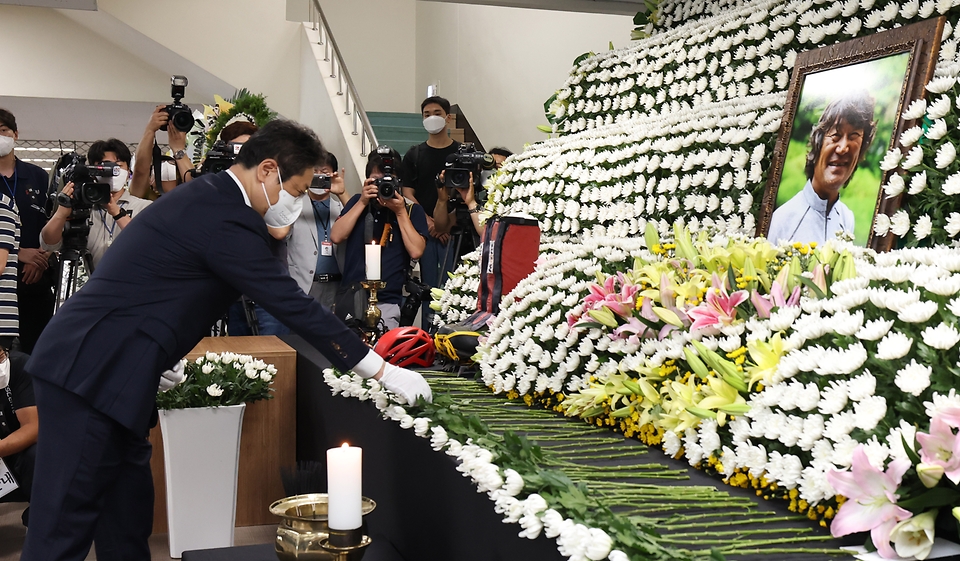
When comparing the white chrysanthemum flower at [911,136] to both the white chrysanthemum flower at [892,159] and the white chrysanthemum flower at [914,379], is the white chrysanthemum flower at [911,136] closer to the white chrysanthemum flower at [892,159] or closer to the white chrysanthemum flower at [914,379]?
the white chrysanthemum flower at [892,159]

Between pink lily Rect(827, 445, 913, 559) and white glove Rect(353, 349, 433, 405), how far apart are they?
1.16 m

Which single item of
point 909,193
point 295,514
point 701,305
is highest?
point 909,193

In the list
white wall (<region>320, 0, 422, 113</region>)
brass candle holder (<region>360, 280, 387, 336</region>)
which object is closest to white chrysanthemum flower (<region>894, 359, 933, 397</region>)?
brass candle holder (<region>360, 280, 387, 336</region>)

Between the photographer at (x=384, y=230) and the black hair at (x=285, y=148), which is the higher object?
the black hair at (x=285, y=148)

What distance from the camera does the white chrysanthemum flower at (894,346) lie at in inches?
51.3

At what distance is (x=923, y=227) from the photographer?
208cm

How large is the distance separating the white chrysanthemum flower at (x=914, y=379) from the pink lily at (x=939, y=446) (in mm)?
86

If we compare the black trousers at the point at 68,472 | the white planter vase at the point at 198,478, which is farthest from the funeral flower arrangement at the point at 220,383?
the black trousers at the point at 68,472

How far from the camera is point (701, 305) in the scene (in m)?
1.80

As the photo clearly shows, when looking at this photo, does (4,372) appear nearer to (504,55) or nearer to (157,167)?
(157,167)

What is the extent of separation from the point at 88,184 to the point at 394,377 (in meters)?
2.58

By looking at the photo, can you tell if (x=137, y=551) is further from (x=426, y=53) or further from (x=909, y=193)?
(x=426, y=53)

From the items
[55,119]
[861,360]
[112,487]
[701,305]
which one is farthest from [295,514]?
[55,119]

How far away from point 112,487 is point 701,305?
1642 millimetres
